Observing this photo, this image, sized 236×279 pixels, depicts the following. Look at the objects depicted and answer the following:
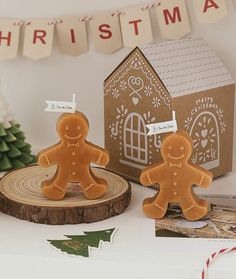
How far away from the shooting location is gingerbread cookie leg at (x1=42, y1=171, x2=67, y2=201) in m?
1.10

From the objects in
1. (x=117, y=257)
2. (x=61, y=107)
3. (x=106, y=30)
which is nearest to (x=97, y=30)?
(x=106, y=30)

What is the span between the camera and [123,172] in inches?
51.2

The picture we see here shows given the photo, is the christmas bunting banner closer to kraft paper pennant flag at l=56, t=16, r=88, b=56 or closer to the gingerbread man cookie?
kraft paper pennant flag at l=56, t=16, r=88, b=56

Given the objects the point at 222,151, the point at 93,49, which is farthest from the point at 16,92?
the point at 222,151

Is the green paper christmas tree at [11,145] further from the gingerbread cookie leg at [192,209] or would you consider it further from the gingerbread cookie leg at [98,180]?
the gingerbread cookie leg at [192,209]

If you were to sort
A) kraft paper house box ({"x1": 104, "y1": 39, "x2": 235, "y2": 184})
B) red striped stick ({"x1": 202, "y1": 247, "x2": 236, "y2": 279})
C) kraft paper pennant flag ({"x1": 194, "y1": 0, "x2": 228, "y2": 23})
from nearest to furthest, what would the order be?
red striped stick ({"x1": 202, "y1": 247, "x2": 236, "y2": 279})
kraft paper house box ({"x1": 104, "y1": 39, "x2": 235, "y2": 184})
kraft paper pennant flag ({"x1": 194, "y1": 0, "x2": 228, "y2": 23})

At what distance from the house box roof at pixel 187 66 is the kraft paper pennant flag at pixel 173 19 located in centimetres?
6

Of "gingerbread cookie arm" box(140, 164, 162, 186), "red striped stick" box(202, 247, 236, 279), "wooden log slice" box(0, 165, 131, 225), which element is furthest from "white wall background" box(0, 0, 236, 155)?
"red striped stick" box(202, 247, 236, 279)

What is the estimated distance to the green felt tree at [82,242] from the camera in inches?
38.5

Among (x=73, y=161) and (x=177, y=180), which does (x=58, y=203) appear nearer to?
(x=73, y=161)

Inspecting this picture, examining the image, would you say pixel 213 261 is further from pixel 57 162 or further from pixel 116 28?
pixel 116 28

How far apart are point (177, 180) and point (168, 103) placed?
6.6 inches

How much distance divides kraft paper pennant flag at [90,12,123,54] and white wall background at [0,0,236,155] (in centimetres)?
3

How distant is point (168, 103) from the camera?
117 centimetres
